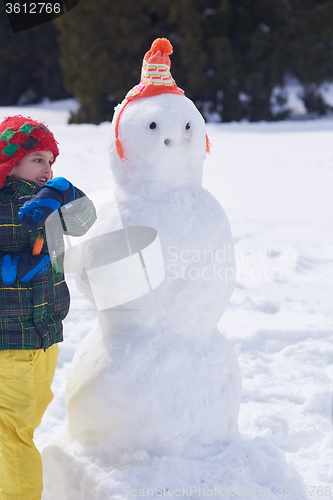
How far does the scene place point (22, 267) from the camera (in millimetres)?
1572

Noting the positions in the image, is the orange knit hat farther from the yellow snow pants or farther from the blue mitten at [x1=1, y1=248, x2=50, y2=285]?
the yellow snow pants

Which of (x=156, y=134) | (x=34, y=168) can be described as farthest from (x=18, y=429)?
(x=156, y=134)

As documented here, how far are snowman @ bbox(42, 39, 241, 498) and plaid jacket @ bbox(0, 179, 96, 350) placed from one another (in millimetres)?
81

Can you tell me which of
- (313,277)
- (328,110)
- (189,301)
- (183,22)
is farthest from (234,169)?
(328,110)

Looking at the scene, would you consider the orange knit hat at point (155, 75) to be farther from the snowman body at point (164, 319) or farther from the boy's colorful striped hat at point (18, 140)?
the boy's colorful striped hat at point (18, 140)

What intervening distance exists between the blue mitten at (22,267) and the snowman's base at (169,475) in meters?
0.58

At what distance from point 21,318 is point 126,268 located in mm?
346

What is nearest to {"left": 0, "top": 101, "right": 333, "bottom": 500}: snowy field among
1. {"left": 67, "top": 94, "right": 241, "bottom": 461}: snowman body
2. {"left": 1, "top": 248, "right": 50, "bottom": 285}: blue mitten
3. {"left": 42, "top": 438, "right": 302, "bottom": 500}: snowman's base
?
{"left": 42, "top": 438, "right": 302, "bottom": 500}: snowman's base

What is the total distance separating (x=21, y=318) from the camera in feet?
5.32

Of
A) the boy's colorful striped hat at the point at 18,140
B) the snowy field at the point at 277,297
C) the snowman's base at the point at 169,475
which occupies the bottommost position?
the snowy field at the point at 277,297

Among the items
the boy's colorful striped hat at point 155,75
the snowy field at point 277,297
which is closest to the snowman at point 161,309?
the boy's colorful striped hat at point 155,75

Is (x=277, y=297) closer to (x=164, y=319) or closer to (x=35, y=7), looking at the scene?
(x=164, y=319)

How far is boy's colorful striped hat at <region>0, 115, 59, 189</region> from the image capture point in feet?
5.30

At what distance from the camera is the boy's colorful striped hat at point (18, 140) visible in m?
1.62
